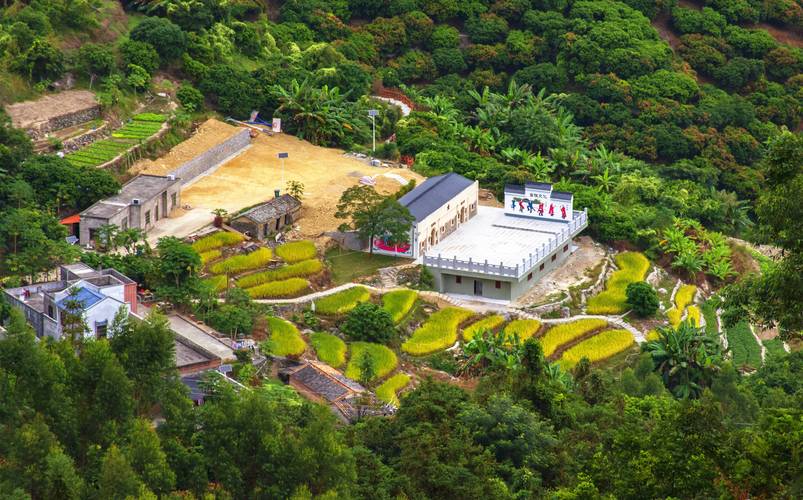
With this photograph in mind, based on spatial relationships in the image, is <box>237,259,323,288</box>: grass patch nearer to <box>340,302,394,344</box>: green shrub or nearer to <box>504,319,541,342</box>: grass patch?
<box>340,302,394,344</box>: green shrub

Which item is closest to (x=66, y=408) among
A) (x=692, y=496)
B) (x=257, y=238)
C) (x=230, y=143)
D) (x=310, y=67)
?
(x=692, y=496)

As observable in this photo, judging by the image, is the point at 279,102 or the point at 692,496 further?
the point at 279,102

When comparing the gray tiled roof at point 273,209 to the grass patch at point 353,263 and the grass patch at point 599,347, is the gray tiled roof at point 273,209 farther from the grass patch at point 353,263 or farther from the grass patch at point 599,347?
the grass patch at point 599,347

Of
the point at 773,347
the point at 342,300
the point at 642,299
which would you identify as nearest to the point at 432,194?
the point at 342,300

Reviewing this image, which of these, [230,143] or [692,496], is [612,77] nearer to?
[230,143]

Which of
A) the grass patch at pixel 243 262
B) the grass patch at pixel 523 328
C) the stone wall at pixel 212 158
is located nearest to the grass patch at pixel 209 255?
the grass patch at pixel 243 262

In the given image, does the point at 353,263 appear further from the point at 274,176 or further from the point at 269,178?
the point at 274,176

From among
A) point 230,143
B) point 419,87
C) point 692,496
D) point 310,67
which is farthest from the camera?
point 419,87
